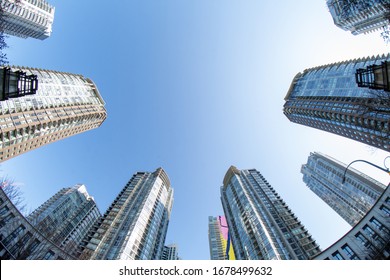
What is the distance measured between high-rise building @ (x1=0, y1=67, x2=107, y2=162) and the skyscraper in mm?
126051

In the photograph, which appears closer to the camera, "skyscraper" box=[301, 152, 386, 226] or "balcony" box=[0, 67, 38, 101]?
"balcony" box=[0, 67, 38, 101]

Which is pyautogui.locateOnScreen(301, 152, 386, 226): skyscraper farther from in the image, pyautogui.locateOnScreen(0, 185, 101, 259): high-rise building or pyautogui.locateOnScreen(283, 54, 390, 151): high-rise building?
pyautogui.locateOnScreen(0, 185, 101, 259): high-rise building

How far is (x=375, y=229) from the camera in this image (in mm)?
36406

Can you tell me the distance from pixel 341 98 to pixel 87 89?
10981 centimetres

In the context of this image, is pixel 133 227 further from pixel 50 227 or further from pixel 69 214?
pixel 69 214

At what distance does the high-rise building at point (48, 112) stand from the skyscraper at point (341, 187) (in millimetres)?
126051

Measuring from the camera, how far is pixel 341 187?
11969cm

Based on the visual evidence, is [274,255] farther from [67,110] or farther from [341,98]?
[67,110]

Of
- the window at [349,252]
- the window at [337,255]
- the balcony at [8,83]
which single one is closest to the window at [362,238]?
the window at [349,252]

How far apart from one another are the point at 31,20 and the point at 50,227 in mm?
105379

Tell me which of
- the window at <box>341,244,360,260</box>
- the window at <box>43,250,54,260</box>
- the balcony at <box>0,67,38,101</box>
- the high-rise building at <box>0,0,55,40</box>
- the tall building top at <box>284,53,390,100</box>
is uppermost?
the high-rise building at <box>0,0,55,40</box>

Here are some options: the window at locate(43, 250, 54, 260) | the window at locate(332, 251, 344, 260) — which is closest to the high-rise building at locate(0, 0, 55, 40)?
the window at locate(43, 250, 54, 260)

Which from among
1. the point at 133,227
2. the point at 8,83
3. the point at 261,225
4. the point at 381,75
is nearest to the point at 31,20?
the point at 133,227

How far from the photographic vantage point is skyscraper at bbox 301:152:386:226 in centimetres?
10244
